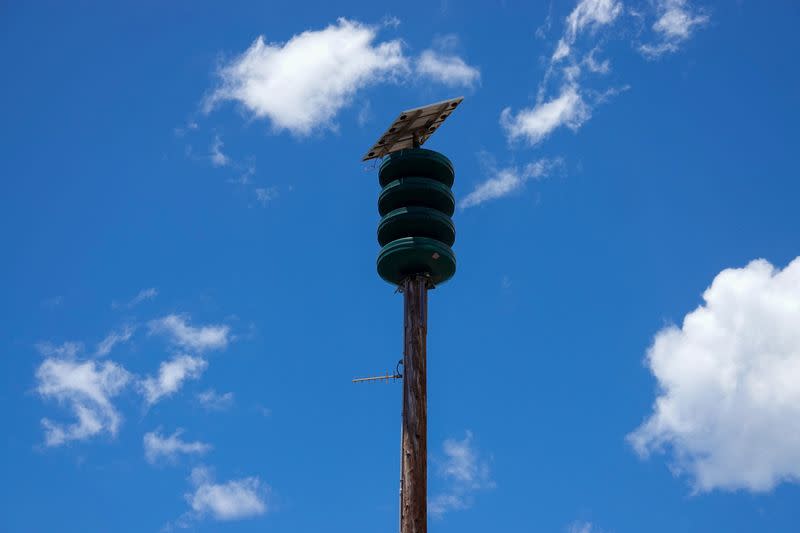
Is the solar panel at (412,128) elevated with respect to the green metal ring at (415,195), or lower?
elevated

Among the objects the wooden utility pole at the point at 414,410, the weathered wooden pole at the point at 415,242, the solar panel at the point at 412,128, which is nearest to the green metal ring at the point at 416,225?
the weathered wooden pole at the point at 415,242

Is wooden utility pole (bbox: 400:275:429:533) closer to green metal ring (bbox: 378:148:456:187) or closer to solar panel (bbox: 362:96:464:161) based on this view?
green metal ring (bbox: 378:148:456:187)

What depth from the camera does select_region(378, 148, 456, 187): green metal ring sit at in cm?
1962

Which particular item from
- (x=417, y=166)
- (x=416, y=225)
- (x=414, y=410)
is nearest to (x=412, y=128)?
(x=417, y=166)

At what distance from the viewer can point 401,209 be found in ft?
62.5

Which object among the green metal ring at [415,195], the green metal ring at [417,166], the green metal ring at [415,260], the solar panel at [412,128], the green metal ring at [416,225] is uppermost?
the solar panel at [412,128]

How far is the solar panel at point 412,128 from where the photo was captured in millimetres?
20500

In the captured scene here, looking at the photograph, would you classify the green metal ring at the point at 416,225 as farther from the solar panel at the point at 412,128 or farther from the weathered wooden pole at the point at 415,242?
the solar panel at the point at 412,128

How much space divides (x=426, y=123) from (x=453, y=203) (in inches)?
90.7

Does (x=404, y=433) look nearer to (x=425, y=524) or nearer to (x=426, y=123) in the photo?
(x=425, y=524)

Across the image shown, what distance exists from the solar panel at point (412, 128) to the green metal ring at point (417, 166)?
107cm

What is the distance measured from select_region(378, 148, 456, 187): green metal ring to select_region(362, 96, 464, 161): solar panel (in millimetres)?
1069

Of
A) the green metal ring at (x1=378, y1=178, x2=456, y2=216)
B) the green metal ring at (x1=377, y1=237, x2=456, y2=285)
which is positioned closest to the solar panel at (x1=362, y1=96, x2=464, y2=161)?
the green metal ring at (x1=378, y1=178, x2=456, y2=216)

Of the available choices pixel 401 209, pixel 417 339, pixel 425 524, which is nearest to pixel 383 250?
pixel 401 209
